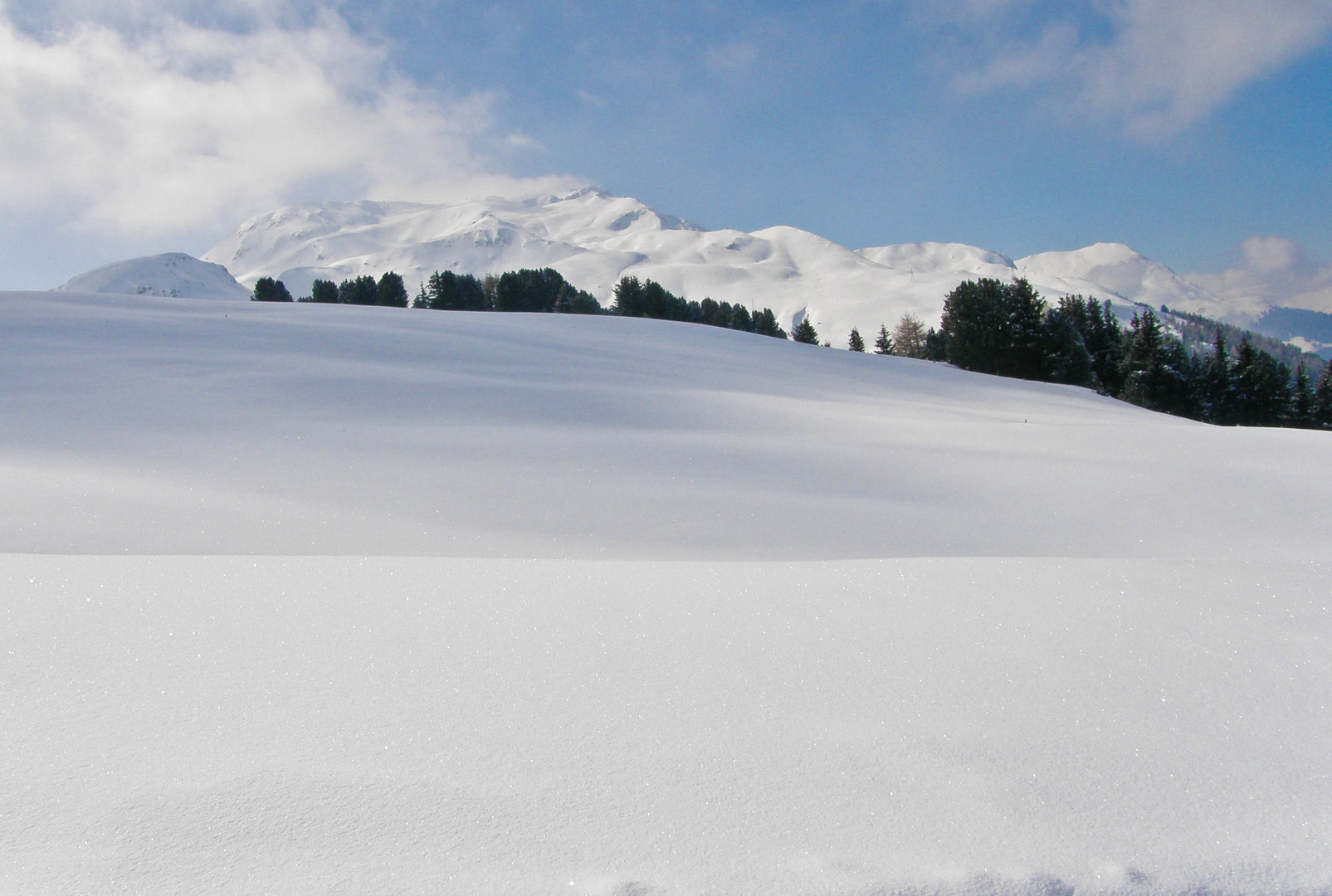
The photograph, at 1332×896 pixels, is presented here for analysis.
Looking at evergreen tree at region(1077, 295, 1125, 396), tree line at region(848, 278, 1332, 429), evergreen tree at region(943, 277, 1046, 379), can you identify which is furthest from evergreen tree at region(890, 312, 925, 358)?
evergreen tree at region(943, 277, 1046, 379)

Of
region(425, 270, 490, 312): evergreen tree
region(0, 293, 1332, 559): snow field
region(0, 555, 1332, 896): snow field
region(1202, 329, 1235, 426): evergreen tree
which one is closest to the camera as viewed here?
region(0, 555, 1332, 896): snow field

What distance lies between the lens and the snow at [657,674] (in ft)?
4.56

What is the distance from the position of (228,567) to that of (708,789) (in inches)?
91.7

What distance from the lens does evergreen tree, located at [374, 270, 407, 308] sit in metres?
46.2

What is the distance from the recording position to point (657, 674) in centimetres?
211

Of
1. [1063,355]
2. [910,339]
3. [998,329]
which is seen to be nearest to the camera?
[1063,355]

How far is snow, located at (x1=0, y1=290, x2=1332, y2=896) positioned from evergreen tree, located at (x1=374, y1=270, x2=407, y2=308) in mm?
44164

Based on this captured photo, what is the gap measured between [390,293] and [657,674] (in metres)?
49.5

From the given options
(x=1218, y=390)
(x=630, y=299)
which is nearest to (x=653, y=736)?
(x=1218, y=390)

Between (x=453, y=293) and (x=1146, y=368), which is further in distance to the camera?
(x=453, y=293)

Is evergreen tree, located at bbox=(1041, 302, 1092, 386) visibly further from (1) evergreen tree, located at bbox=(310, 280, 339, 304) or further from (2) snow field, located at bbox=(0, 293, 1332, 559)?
(1) evergreen tree, located at bbox=(310, 280, 339, 304)

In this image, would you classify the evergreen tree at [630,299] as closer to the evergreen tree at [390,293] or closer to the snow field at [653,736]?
the evergreen tree at [390,293]

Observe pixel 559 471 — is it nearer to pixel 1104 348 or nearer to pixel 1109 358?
pixel 1109 358

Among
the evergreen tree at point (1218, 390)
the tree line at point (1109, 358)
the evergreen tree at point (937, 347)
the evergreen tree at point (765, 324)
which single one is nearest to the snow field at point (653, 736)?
the tree line at point (1109, 358)
